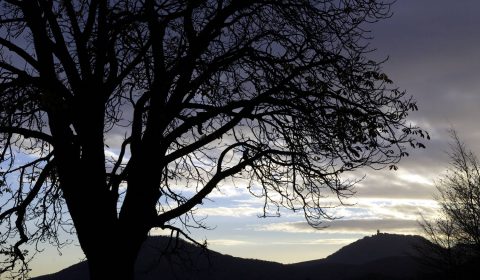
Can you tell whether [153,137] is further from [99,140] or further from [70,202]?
[70,202]

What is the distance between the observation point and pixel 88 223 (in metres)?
9.08

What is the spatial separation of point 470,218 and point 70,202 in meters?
34.3

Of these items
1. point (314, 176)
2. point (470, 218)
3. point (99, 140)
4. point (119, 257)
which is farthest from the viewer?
point (470, 218)

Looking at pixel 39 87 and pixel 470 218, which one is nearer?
pixel 39 87

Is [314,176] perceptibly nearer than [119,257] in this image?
No

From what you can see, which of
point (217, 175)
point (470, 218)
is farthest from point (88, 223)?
point (470, 218)

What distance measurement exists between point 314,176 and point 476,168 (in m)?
31.1

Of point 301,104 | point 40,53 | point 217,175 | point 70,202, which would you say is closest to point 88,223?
point 70,202

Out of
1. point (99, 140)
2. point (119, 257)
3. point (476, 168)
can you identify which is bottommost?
point (119, 257)

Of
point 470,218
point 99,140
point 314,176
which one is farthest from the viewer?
point 470,218

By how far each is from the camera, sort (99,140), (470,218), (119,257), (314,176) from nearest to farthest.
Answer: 1. (119,257)
2. (99,140)
3. (314,176)
4. (470,218)

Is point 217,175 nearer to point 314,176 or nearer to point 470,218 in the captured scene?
point 314,176

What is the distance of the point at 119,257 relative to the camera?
29.5 ft

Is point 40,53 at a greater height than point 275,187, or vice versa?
point 40,53
